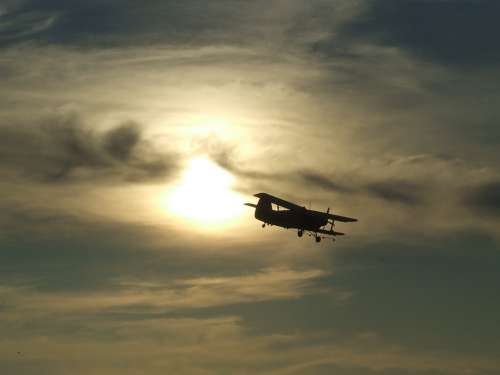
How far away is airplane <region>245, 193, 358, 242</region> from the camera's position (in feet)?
413

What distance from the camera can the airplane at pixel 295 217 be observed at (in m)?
126

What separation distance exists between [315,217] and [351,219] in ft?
34.6

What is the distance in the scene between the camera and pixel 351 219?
438 feet

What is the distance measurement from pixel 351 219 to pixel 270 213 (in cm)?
1638

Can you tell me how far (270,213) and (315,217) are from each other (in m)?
9.30

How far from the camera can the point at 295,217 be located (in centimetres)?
12694

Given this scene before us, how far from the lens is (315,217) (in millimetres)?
126312

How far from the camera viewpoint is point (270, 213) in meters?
130
